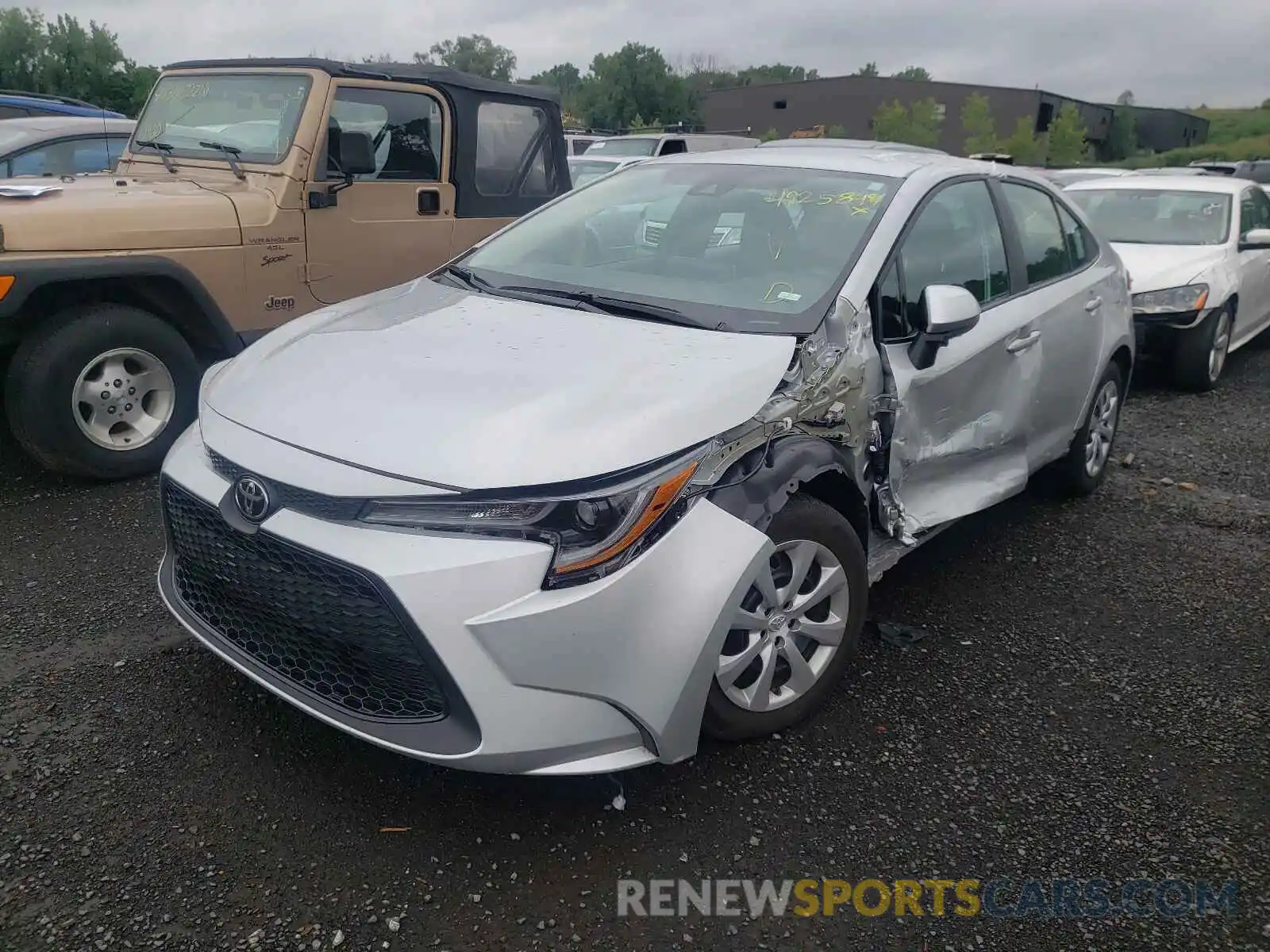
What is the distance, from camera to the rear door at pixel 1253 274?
26.3 ft

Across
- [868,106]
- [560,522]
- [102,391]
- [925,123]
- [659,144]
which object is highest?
[868,106]

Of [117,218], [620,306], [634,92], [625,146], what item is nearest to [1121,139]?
[634,92]

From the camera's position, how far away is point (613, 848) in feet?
8.33

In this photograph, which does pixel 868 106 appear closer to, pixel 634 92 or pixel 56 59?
pixel 634 92

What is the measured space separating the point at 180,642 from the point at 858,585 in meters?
2.27

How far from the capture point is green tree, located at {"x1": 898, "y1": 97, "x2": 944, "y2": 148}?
158ft

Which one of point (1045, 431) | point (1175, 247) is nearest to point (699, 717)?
point (1045, 431)

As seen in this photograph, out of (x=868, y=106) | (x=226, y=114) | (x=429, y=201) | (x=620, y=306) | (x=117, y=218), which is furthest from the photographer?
(x=868, y=106)

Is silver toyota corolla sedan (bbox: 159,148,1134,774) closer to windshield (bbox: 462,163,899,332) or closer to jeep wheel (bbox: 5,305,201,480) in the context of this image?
windshield (bbox: 462,163,899,332)

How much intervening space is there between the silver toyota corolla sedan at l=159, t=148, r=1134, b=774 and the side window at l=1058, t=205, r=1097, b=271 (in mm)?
850

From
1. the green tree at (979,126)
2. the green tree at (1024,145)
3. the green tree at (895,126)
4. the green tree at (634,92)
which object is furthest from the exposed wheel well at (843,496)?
the green tree at (634,92)

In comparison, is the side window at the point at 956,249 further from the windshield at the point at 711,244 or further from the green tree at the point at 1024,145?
the green tree at the point at 1024,145

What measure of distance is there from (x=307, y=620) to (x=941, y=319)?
2108 mm

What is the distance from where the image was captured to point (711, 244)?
3.48 metres
